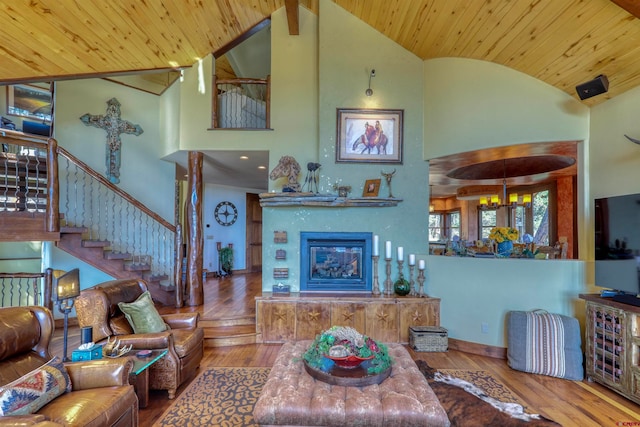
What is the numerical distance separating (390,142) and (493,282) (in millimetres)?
2417

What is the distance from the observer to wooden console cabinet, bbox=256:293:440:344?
4.07 meters

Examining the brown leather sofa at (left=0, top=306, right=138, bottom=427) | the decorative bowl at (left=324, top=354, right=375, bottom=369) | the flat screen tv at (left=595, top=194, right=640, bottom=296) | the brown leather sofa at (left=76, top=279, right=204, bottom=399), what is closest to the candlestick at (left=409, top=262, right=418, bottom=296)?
the flat screen tv at (left=595, top=194, right=640, bottom=296)

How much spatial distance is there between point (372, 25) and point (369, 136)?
1.71m

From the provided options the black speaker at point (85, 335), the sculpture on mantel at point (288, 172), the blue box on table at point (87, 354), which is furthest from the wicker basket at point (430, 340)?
the black speaker at point (85, 335)

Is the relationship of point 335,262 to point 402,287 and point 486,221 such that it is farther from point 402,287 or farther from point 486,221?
point 486,221

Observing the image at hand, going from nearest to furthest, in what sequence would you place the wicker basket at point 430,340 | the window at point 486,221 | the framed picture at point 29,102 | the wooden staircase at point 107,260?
the wicker basket at point 430,340 < the wooden staircase at point 107,260 < the framed picture at point 29,102 < the window at point 486,221

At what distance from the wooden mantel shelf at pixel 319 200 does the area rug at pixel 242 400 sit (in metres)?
2.19

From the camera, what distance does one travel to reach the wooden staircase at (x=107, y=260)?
4.13 m

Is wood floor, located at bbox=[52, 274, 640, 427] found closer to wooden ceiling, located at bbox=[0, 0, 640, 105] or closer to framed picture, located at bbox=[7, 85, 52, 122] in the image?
wooden ceiling, located at bbox=[0, 0, 640, 105]

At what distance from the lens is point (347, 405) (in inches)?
75.5

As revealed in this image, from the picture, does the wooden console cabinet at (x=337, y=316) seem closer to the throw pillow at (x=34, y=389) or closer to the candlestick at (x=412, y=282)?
the candlestick at (x=412, y=282)

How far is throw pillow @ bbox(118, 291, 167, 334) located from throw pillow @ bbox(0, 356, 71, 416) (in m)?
0.93

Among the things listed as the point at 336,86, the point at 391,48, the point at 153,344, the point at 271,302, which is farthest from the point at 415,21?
the point at 153,344

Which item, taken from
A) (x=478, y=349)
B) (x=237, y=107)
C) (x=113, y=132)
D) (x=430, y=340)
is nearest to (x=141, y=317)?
(x=430, y=340)
